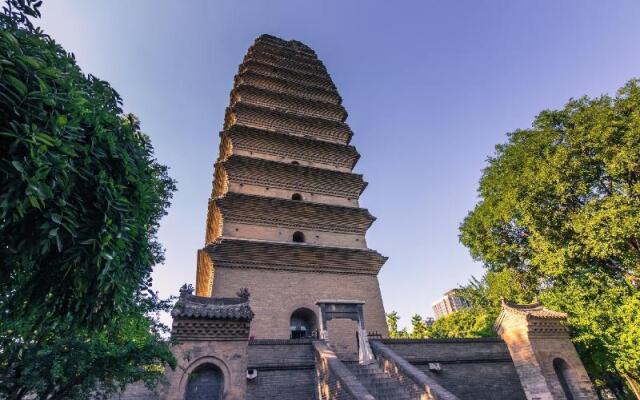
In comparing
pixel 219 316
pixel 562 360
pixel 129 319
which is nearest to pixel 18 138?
pixel 129 319

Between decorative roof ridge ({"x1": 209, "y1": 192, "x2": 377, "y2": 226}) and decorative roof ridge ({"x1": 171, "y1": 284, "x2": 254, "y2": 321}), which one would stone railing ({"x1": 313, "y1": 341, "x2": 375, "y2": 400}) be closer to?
decorative roof ridge ({"x1": 171, "y1": 284, "x2": 254, "y2": 321})

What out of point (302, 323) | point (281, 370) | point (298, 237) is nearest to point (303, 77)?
point (298, 237)

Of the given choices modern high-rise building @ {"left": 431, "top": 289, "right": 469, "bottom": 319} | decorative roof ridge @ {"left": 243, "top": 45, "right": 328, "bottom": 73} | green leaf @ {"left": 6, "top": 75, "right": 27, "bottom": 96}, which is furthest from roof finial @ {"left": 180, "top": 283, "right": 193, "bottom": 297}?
modern high-rise building @ {"left": 431, "top": 289, "right": 469, "bottom": 319}

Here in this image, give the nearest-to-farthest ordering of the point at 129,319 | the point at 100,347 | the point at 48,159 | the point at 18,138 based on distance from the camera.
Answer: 1. the point at 18,138
2. the point at 48,159
3. the point at 100,347
4. the point at 129,319

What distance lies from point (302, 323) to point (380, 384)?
5.15 metres

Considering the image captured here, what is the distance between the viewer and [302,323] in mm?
13688

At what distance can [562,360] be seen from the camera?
11.5 metres

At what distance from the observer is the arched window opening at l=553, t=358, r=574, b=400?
11.0m

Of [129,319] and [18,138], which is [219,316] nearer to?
[129,319]

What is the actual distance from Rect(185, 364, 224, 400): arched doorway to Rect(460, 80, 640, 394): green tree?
12155 millimetres

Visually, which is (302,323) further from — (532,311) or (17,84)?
(17,84)

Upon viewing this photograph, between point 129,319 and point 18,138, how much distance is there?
4.99 meters

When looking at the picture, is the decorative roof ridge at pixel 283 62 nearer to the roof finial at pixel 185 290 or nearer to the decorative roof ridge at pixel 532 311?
the roof finial at pixel 185 290

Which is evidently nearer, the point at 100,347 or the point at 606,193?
the point at 100,347
